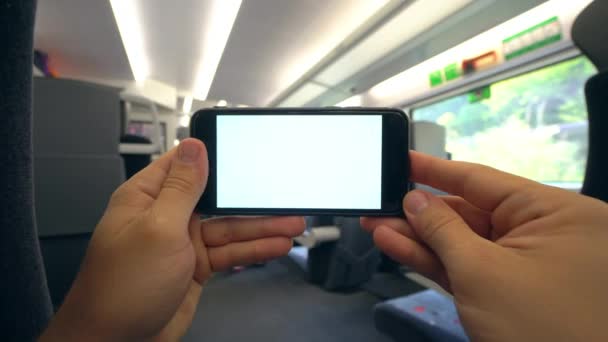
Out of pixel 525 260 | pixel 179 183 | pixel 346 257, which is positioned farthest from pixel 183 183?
pixel 346 257

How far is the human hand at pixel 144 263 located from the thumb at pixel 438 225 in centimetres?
37

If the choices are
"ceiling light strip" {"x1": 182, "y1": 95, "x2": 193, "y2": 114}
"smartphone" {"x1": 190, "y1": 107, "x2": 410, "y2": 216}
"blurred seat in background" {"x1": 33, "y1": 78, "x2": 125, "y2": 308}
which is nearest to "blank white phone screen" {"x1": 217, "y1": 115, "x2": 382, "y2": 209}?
"smartphone" {"x1": 190, "y1": 107, "x2": 410, "y2": 216}

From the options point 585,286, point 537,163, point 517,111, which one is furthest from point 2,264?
point 517,111

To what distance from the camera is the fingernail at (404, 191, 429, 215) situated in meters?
0.46

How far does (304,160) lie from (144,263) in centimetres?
33

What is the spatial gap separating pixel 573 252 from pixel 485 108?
88.7 inches

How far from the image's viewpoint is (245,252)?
56 cm

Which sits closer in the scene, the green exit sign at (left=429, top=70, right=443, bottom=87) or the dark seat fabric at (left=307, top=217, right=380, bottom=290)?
the dark seat fabric at (left=307, top=217, right=380, bottom=290)

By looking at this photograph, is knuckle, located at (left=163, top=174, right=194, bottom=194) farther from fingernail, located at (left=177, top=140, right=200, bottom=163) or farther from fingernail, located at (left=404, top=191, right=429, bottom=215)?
fingernail, located at (left=404, top=191, right=429, bottom=215)

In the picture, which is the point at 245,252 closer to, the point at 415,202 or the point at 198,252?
the point at 198,252

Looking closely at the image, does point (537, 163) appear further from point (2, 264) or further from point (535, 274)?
point (2, 264)

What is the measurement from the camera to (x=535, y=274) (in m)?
0.31

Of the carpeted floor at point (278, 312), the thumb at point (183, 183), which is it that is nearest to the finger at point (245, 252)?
the thumb at point (183, 183)

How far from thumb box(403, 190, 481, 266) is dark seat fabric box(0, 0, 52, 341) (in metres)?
0.47
